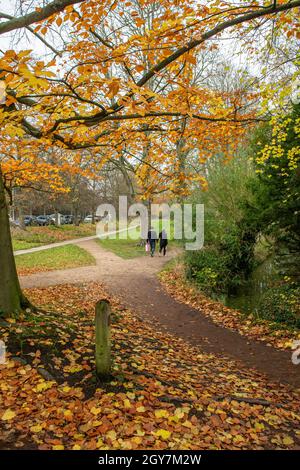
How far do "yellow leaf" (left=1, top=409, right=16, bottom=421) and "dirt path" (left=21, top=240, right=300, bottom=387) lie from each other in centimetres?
422

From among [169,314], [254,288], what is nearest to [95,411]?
[169,314]

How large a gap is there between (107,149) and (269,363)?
7.02m

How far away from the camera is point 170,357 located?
5895 mm

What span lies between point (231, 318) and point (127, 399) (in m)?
5.87

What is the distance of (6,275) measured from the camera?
5.55m

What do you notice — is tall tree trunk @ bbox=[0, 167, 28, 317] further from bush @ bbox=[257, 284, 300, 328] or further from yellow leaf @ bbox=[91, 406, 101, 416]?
bush @ bbox=[257, 284, 300, 328]

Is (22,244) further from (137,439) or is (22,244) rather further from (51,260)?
(137,439)

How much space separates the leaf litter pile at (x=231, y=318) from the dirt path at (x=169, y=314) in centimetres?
29

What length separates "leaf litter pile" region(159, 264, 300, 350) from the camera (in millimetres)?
7550

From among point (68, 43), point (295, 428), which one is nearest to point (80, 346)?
point (295, 428)

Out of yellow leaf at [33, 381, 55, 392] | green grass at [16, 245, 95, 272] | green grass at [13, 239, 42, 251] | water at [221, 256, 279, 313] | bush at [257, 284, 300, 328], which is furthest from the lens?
green grass at [13, 239, 42, 251]

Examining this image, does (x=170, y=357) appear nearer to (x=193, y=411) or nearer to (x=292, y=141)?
(x=193, y=411)

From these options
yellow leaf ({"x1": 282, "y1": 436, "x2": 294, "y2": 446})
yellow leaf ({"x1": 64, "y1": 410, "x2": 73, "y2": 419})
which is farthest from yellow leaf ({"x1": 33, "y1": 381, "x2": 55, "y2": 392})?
yellow leaf ({"x1": 282, "y1": 436, "x2": 294, "y2": 446})

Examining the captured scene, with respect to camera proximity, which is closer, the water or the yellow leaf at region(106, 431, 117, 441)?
the yellow leaf at region(106, 431, 117, 441)
